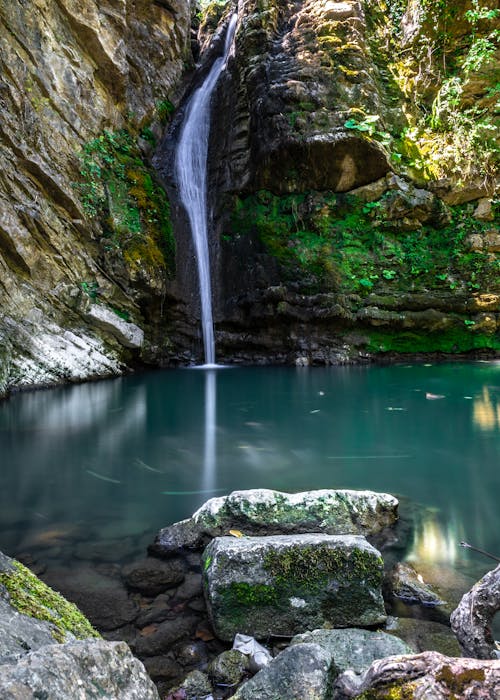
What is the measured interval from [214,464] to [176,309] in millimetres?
10732

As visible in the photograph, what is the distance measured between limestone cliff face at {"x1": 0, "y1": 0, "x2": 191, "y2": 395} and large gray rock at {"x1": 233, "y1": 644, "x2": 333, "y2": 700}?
8018mm

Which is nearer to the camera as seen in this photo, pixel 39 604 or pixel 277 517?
pixel 39 604

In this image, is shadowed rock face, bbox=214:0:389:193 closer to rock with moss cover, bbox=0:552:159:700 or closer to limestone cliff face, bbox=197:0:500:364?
limestone cliff face, bbox=197:0:500:364

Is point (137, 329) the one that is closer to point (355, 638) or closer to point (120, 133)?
point (120, 133)

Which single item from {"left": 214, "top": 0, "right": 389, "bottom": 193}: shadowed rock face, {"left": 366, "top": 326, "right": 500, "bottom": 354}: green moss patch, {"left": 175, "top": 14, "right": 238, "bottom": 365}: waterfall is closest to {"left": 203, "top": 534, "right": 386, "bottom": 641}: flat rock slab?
{"left": 366, "top": 326, "right": 500, "bottom": 354}: green moss patch

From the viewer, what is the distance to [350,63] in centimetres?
1527

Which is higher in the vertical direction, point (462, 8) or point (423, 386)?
point (462, 8)

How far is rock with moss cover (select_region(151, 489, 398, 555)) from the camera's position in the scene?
2688 mm

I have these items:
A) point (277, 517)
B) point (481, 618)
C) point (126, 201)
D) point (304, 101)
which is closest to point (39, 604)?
point (481, 618)

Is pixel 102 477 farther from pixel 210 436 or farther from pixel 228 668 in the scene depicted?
pixel 228 668

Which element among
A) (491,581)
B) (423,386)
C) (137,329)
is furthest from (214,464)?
(137,329)

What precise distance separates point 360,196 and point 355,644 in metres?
15.1

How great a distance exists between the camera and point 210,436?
5621mm

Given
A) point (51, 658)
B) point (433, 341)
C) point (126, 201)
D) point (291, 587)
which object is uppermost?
point (126, 201)
